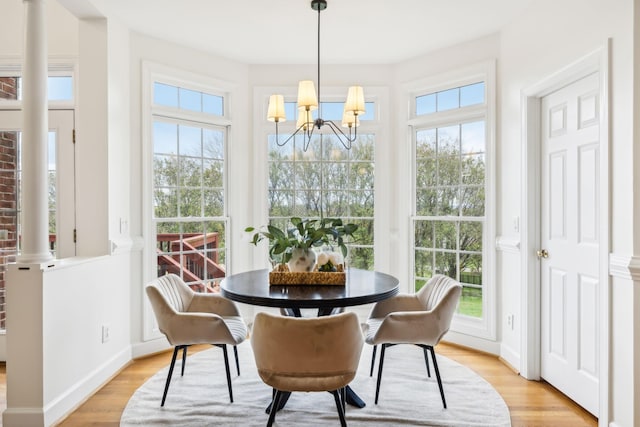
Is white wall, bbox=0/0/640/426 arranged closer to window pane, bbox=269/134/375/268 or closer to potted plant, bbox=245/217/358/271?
window pane, bbox=269/134/375/268

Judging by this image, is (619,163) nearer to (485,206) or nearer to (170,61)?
(485,206)

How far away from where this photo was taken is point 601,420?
96.0 inches

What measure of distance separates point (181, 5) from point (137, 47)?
2.39 ft

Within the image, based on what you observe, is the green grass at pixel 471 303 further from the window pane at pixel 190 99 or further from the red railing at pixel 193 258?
the window pane at pixel 190 99

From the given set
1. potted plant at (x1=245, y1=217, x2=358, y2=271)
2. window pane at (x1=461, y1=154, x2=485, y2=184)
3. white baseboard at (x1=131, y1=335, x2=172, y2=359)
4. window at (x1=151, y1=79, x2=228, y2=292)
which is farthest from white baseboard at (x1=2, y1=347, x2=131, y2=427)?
window pane at (x1=461, y1=154, x2=485, y2=184)

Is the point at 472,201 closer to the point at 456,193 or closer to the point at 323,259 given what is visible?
the point at 456,193

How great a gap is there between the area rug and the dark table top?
718mm

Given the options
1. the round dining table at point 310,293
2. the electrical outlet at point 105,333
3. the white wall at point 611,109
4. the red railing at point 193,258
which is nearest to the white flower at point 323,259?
the round dining table at point 310,293

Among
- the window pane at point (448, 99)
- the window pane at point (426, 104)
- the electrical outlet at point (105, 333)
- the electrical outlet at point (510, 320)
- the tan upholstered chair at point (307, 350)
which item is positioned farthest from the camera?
the window pane at point (426, 104)

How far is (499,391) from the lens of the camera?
2.99 meters

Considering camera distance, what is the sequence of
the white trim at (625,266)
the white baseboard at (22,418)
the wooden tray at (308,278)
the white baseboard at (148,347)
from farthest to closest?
1. the white baseboard at (148,347)
2. the wooden tray at (308,278)
3. the white baseboard at (22,418)
4. the white trim at (625,266)

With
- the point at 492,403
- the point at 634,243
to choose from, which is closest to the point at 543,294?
the point at 492,403

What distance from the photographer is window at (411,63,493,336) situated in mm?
3883

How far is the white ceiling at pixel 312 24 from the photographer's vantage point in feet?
10.6
